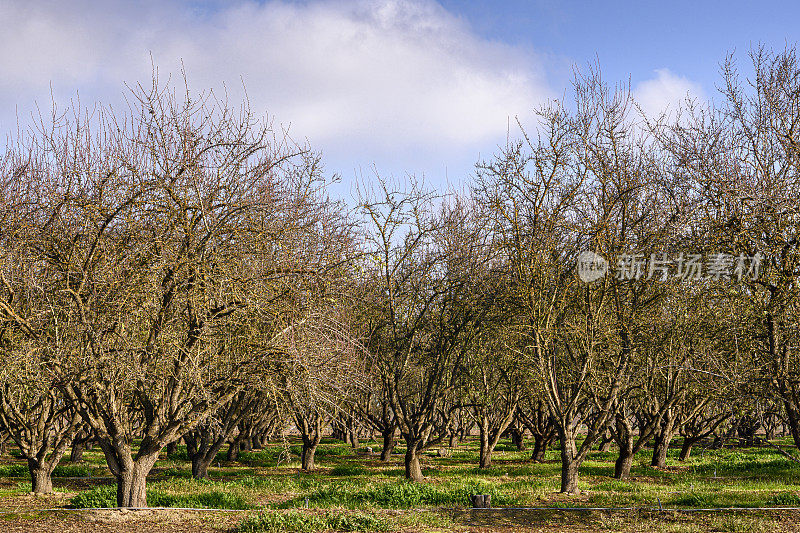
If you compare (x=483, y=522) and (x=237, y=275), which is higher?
(x=237, y=275)

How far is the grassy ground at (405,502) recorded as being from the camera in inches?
417

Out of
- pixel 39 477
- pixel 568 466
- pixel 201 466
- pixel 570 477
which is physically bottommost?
pixel 201 466

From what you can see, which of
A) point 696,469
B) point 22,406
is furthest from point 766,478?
point 22,406

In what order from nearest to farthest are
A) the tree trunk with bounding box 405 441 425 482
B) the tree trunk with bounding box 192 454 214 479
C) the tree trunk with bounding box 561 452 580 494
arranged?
the tree trunk with bounding box 561 452 580 494
the tree trunk with bounding box 405 441 425 482
the tree trunk with bounding box 192 454 214 479

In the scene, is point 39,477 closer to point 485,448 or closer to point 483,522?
point 483,522

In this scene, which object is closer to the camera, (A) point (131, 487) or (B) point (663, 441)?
(A) point (131, 487)

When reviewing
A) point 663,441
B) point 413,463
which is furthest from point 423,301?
point 663,441

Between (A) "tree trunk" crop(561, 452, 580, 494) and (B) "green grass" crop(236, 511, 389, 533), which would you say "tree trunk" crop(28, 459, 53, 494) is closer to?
(B) "green grass" crop(236, 511, 389, 533)

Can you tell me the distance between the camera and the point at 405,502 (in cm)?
1316

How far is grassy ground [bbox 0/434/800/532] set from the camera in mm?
10602

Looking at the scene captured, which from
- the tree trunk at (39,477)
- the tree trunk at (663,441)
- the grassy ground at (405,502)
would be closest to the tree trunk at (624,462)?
the grassy ground at (405,502)

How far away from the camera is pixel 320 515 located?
35.7 feet

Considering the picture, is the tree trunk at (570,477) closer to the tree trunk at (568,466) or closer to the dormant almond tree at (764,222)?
the tree trunk at (568,466)

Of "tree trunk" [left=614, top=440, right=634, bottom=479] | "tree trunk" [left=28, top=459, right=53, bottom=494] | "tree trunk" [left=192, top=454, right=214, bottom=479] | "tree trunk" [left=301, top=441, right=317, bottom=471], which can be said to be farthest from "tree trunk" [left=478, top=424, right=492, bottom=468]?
"tree trunk" [left=28, top=459, right=53, bottom=494]
